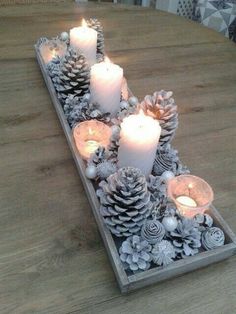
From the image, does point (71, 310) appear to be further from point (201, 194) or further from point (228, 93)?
point (228, 93)

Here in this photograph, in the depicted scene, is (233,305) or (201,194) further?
(201,194)

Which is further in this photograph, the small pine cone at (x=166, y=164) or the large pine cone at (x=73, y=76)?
the large pine cone at (x=73, y=76)

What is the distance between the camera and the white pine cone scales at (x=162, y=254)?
52 cm

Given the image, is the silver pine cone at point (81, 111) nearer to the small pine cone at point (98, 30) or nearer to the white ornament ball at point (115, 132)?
the white ornament ball at point (115, 132)

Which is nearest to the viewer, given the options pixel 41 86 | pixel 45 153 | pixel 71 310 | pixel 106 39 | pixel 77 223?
pixel 71 310

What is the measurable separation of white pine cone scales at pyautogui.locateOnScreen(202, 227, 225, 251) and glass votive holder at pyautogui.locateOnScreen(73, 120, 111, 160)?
0.85 ft

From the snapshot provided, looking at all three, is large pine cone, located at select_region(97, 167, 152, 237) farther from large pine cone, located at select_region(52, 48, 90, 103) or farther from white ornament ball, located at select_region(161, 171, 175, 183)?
large pine cone, located at select_region(52, 48, 90, 103)

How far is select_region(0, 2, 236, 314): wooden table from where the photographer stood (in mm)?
513

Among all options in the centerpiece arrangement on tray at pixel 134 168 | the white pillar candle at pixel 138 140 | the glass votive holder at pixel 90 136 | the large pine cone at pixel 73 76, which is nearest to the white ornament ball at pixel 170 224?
the centerpiece arrangement on tray at pixel 134 168

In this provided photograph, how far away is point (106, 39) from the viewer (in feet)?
3.78

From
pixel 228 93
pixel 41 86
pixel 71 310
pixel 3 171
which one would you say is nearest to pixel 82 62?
pixel 41 86

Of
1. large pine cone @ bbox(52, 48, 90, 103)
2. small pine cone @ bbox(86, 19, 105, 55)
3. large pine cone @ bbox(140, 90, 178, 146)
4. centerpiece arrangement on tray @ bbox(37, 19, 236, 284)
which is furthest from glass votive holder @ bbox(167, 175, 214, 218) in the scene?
small pine cone @ bbox(86, 19, 105, 55)

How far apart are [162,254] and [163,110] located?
10.5 inches

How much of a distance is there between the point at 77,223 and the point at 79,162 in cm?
13
